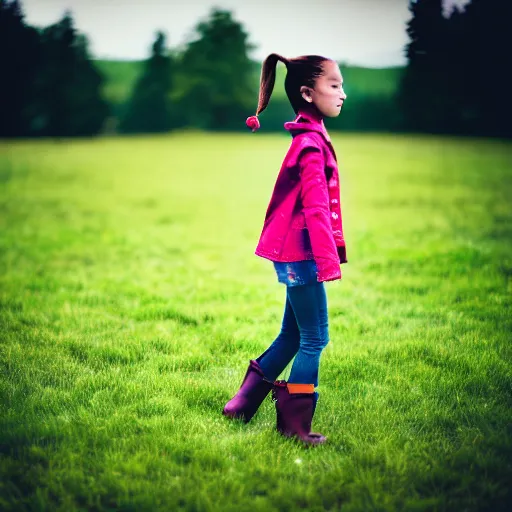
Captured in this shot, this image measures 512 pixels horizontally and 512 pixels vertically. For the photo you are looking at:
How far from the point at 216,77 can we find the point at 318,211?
4444 cm

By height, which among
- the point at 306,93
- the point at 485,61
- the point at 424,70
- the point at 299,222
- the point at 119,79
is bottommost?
the point at 299,222

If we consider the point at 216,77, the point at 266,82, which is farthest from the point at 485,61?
the point at 216,77

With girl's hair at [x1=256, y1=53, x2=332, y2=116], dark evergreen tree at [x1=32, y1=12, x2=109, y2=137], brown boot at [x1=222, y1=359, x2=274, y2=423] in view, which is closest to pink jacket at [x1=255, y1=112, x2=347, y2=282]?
girl's hair at [x1=256, y1=53, x2=332, y2=116]

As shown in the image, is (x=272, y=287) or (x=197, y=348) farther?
(x=272, y=287)

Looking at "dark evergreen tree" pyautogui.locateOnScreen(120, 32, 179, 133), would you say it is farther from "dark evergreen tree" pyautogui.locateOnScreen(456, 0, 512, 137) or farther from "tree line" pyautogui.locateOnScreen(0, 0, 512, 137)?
"dark evergreen tree" pyautogui.locateOnScreen(456, 0, 512, 137)

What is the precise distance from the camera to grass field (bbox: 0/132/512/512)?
2.85 metres

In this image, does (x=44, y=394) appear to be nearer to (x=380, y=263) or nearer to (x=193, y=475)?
(x=193, y=475)

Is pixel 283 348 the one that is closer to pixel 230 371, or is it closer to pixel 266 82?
pixel 230 371

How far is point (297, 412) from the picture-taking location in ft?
10.6

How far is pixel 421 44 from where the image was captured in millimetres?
5242

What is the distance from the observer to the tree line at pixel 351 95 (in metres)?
5.96

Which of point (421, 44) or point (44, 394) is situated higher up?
point (421, 44)

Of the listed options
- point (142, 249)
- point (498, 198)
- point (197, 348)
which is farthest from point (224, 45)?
point (197, 348)

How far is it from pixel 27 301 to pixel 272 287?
2.96 metres
